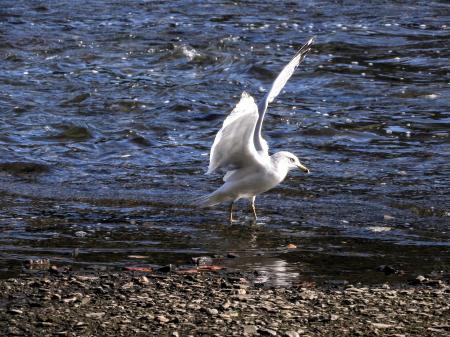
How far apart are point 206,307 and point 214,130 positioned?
7324 millimetres

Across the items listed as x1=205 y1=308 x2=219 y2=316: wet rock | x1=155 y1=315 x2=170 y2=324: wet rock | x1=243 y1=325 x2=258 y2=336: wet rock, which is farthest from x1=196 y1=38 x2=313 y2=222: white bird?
x1=243 y1=325 x2=258 y2=336: wet rock

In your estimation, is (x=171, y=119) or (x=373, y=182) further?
(x=171, y=119)

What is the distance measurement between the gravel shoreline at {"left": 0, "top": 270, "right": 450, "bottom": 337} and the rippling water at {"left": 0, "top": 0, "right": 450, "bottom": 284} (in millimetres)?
499

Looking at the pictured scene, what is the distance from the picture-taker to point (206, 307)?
6617 mm

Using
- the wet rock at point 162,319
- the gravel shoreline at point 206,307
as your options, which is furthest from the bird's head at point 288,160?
the wet rock at point 162,319

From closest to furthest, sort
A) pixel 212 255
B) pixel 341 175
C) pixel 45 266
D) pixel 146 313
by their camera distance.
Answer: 1. pixel 146 313
2. pixel 45 266
3. pixel 212 255
4. pixel 341 175

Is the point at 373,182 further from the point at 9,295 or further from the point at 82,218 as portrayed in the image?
the point at 9,295

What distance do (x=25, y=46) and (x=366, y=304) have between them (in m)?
12.6

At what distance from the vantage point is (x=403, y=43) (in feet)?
60.8

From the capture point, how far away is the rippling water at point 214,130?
345 inches

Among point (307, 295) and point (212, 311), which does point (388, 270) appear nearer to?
point (307, 295)

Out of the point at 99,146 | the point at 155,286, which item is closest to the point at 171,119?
the point at 99,146

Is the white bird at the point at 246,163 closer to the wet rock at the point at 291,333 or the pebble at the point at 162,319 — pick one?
the pebble at the point at 162,319

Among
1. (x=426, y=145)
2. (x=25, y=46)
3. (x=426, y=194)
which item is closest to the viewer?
(x=426, y=194)
